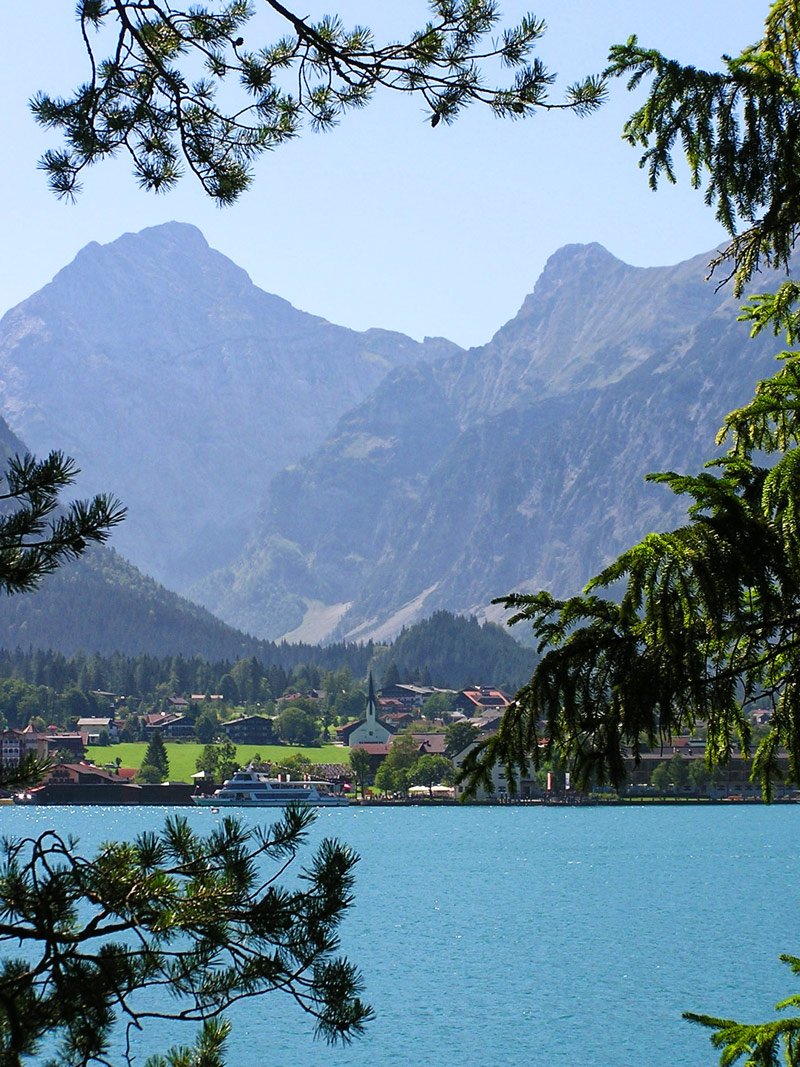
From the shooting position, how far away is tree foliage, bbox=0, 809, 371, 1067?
845 cm

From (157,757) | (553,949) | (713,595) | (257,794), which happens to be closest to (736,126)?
(713,595)

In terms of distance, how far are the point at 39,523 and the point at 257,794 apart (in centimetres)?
17036

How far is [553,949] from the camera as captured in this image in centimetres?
6462

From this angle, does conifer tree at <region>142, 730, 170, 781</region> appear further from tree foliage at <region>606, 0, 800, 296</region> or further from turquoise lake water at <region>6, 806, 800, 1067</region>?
tree foliage at <region>606, 0, 800, 296</region>

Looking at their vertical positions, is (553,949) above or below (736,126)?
below

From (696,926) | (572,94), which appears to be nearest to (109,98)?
(572,94)

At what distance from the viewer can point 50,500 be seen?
8.46m

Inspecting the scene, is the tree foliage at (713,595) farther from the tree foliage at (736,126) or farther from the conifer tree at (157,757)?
the conifer tree at (157,757)

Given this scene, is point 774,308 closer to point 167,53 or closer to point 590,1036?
point 167,53

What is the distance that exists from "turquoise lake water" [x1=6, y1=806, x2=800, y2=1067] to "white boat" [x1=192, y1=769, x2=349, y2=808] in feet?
135

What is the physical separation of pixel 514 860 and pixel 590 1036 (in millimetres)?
62965

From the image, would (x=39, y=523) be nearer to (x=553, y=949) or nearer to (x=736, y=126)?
(x=736, y=126)

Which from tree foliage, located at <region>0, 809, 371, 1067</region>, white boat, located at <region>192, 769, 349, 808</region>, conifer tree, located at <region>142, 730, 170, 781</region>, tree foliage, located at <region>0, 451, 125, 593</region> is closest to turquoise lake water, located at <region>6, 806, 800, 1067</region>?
tree foliage, located at <region>0, 809, 371, 1067</region>

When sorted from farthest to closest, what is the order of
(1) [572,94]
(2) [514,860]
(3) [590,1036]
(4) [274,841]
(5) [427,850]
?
(5) [427,850] < (2) [514,860] < (3) [590,1036] < (1) [572,94] < (4) [274,841]
